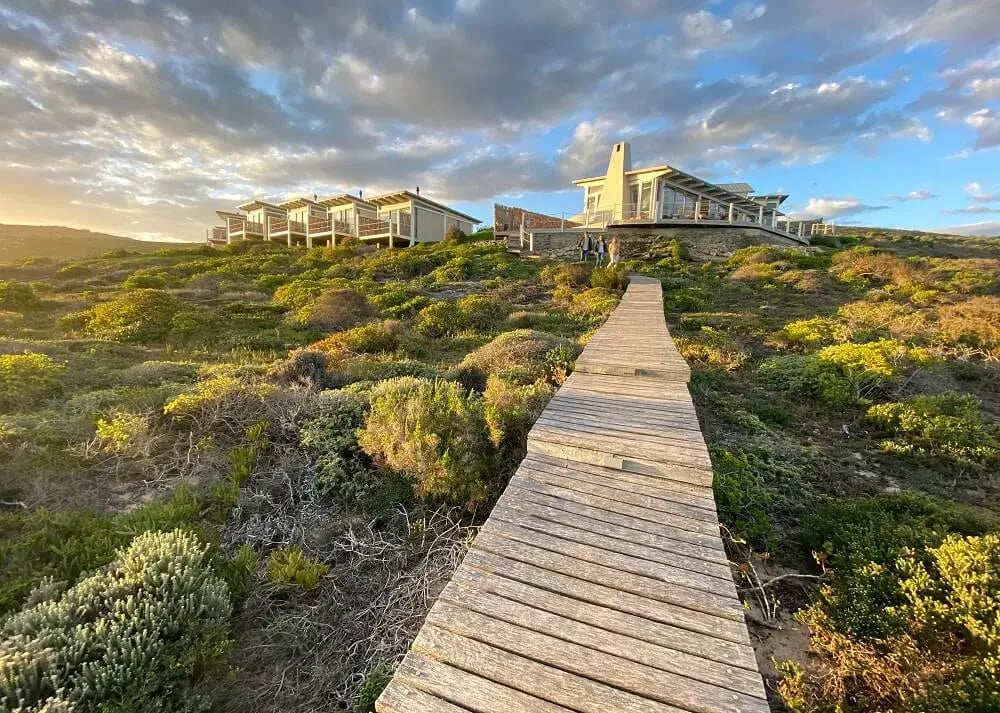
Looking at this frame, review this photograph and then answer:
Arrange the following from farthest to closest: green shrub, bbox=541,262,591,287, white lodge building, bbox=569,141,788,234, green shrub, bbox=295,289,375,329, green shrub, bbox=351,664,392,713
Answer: white lodge building, bbox=569,141,788,234, green shrub, bbox=541,262,591,287, green shrub, bbox=295,289,375,329, green shrub, bbox=351,664,392,713

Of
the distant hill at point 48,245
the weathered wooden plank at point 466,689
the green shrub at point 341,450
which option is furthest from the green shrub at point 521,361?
the distant hill at point 48,245

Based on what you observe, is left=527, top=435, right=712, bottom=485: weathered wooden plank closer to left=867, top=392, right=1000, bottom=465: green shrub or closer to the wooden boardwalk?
the wooden boardwalk

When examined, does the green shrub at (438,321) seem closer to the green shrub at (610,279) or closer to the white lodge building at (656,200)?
the green shrub at (610,279)

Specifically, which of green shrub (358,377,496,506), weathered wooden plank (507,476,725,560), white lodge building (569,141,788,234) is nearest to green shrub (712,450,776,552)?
weathered wooden plank (507,476,725,560)

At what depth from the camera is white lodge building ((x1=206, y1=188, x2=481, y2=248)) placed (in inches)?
1336

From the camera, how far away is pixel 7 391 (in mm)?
5824

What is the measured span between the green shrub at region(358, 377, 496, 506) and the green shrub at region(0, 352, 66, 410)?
4.85 metres

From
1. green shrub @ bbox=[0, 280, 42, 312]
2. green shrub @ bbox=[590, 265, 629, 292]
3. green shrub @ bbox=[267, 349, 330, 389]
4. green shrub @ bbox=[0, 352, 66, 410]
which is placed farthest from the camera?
green shrub @ bbox=[590, 265, 629, 292]

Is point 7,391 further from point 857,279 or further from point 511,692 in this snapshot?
point 857,279

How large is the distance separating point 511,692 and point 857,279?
21.8 metres

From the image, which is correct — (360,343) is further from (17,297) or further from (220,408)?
(17,297)

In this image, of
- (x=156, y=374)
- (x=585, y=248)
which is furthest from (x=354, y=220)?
(x=156, y=374)

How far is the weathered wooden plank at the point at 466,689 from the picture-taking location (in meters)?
1.86

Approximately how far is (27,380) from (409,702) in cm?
764
